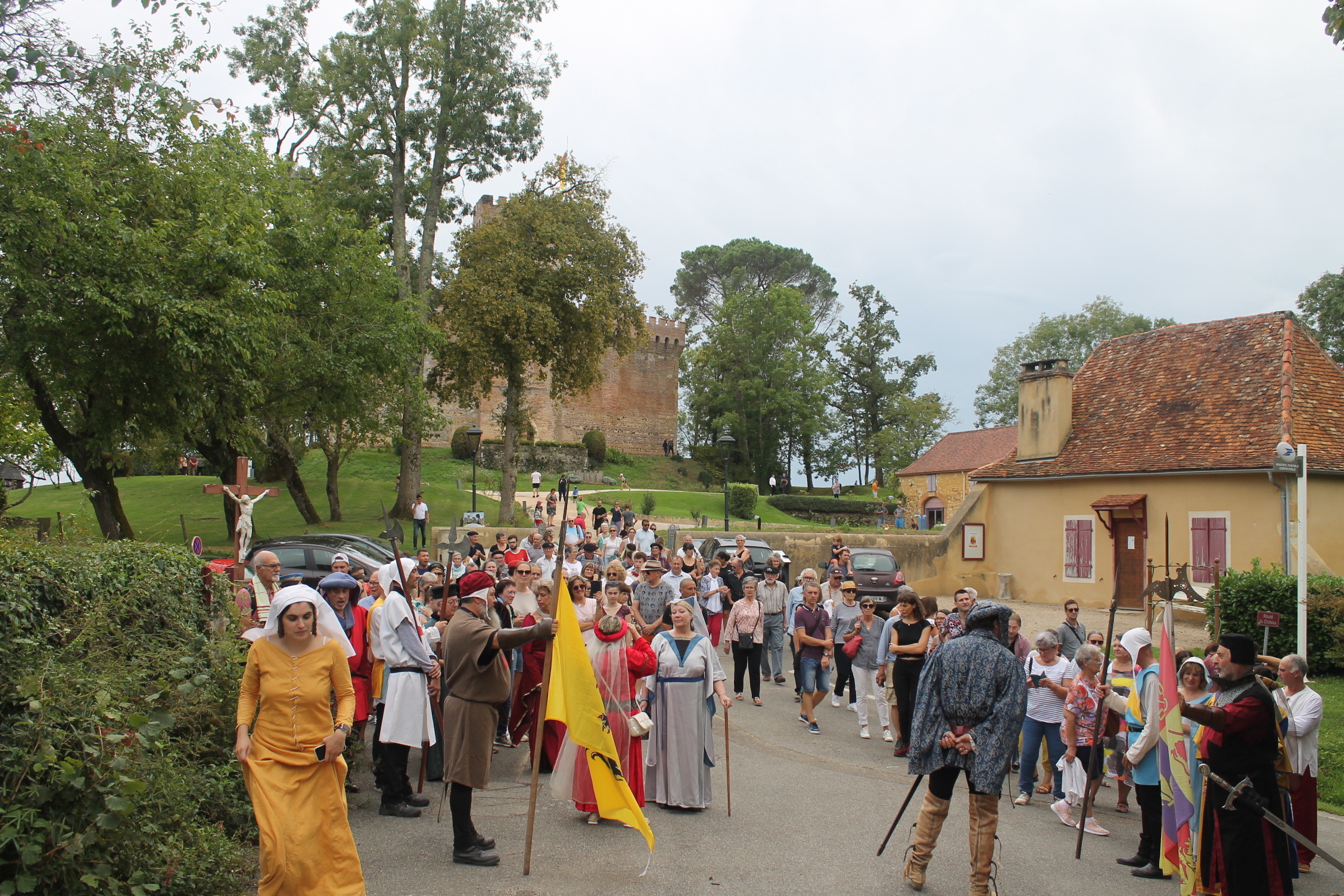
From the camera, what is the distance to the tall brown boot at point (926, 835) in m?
5.65

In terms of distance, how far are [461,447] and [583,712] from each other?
44390 millimetres

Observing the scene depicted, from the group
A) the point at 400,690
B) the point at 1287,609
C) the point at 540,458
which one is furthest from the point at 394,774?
the point at 540,458

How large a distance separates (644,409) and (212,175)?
156ft

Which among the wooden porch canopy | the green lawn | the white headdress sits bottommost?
the green lawn

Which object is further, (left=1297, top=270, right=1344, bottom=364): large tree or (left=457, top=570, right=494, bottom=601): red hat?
(left=1297, top=270, right=1344, bottom=364): large tree

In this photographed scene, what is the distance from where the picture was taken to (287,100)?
29.0m

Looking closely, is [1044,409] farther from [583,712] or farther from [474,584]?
[474,584]

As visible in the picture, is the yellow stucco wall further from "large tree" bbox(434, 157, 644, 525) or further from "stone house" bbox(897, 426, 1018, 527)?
"stone house" bbox(897, 426, 1018, 527)

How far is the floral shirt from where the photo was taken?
7.82 m

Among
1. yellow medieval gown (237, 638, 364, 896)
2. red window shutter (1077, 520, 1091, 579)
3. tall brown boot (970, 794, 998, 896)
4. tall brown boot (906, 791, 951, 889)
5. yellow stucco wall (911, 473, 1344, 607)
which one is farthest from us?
red window shutter (1077, 520, 1091, 579)

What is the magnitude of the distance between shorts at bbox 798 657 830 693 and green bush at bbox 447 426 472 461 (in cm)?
3961

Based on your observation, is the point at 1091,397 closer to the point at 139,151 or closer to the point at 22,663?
the point at 139,151

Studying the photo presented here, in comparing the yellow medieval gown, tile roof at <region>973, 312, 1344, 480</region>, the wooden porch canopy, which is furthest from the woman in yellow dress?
the wooden porch canopy

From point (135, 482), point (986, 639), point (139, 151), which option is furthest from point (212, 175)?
point (135, 482)
